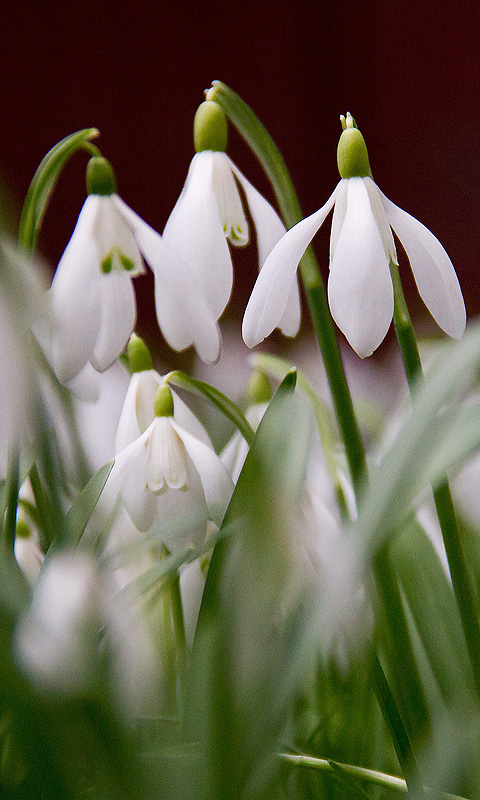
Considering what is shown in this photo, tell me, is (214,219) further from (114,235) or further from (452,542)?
(452,542)

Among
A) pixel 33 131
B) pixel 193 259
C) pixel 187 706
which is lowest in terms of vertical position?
pixel 187 706

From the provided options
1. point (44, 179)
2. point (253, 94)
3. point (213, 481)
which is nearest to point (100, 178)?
point (44, 179)

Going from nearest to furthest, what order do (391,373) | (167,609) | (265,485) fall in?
1. (265,485)
2. (167,609)
3. (391,373)

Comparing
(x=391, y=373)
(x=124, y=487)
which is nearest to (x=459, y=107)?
(x=391, y=373)

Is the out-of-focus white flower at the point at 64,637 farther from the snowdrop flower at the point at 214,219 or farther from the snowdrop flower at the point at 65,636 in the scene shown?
the snowdrop flower at the point at 214,219

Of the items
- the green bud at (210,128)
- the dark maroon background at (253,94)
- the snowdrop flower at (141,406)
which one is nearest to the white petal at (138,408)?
the snowdrop flower at (141,406)

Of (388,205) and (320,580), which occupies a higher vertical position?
(388,205)

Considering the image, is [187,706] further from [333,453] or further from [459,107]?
[459,107]
